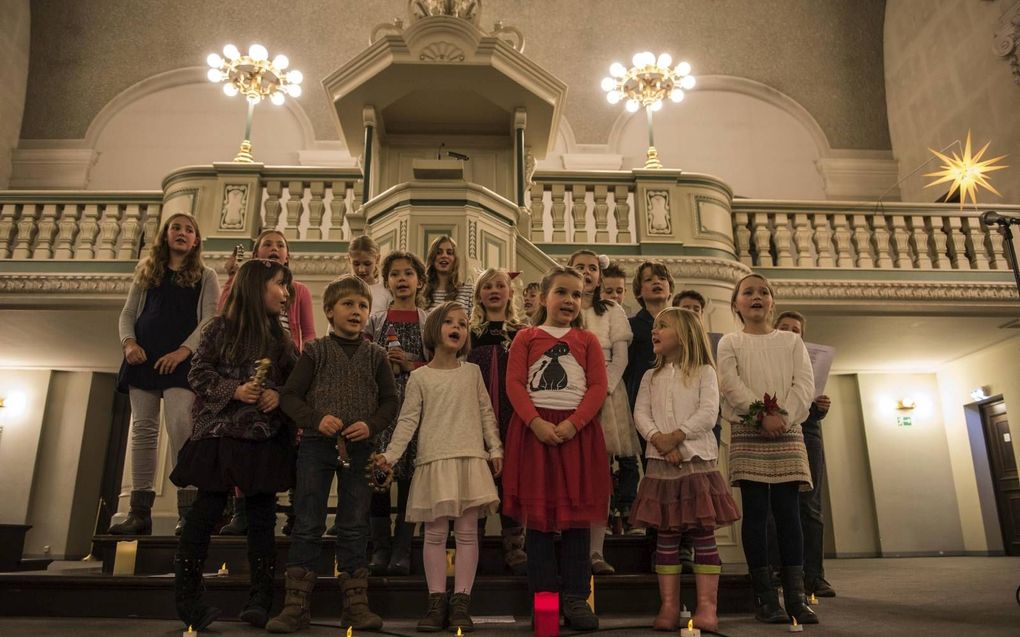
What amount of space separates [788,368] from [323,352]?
1.78 meters

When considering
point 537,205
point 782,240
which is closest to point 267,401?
point 537,205

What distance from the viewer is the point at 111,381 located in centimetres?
998

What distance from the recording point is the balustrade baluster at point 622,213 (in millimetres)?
7062

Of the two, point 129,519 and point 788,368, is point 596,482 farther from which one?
point 129,519

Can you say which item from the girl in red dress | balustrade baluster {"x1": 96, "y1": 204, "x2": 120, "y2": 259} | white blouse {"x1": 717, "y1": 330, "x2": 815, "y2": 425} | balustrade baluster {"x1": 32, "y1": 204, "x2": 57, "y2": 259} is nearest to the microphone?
white blouse {"x1": 717, "y1": 330, "x2": 815, "y2": 425}

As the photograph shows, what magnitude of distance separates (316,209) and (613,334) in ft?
13.2

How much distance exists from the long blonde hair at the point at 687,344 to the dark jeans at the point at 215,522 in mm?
1493

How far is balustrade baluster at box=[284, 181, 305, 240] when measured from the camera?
6.73m

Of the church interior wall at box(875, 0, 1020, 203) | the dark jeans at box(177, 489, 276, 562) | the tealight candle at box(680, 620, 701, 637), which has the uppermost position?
the church interior wall at box(875, 0, 1020, 203)

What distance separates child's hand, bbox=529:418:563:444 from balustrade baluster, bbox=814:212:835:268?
5.58 meters

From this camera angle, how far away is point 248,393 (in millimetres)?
2518

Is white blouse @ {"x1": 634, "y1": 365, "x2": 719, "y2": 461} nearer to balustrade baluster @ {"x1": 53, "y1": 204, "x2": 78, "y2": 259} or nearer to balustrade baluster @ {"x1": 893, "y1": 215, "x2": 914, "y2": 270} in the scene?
balustrade baluster @ {"x1": 893, "y1": 215, "x2": 914, "y2": 270}

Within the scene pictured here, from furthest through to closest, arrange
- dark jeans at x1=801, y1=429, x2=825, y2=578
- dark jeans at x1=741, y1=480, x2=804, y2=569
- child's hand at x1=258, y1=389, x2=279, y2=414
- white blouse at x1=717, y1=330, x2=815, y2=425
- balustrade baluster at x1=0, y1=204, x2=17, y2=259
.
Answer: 1. balustrade baluster at x1=0, y1=204, x2=17, y2=259
2. dark jeans at x1=801, y1=429, x2=825, y2=578
3. white blouse at x1=717, y1=330, x2=815, y2=425
4. dark jeans at x1=741, y1=480, x2=804, y2=569
5. child's hand at x1=258, y1=389, x2=279, y2=414

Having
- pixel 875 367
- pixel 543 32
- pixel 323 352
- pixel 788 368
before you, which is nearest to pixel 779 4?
pixel 543 32
